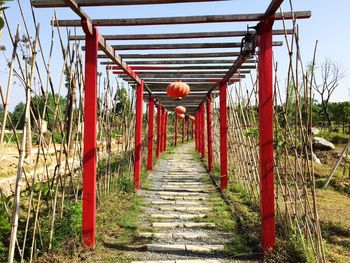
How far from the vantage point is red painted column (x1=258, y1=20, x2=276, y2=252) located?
10.1 ft

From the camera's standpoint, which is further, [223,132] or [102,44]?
[223,132]

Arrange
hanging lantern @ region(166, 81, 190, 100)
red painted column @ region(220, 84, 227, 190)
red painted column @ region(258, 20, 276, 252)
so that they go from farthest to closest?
red painted column @ region(220, 84, 227, 190), hanging lantern @ region(166, 81, 190, 100), red painted column @ region(258, 20, 276, 252)

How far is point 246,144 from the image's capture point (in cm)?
533

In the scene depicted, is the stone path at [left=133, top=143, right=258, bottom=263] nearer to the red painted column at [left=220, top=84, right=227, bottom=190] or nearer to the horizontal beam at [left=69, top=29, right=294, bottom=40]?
the red painted column at [left=220, top=84, right=227, bottom=190]

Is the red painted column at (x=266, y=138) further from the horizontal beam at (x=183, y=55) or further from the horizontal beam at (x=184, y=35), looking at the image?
the horizontal beam at (x=183, y=55)

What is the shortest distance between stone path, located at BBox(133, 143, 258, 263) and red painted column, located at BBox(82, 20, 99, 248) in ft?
1.89

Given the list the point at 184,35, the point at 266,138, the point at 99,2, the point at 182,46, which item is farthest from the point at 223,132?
the point at 99,2

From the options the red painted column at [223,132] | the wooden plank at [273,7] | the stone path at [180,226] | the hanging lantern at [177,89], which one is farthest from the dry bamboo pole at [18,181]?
the red painted column at [223,132]

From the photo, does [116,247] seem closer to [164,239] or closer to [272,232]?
[164,239]

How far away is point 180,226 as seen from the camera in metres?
4.08

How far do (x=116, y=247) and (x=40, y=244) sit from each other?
0.78 metres

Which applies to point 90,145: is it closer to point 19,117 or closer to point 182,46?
point 19,117

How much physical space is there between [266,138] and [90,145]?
1.72 metres

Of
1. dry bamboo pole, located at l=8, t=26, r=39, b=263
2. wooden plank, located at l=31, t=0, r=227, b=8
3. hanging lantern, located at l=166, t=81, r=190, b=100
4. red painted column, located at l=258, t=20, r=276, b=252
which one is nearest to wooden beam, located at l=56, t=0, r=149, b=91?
Answer: wooden plank, located at l=31, t=0, r=227, b=8
